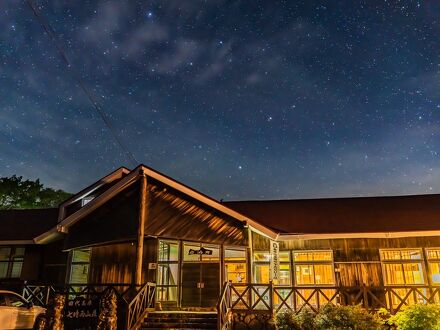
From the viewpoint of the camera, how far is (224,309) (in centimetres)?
1328

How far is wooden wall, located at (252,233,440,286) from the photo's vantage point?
17.1 metres

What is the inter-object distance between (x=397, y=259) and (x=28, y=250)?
16.8m

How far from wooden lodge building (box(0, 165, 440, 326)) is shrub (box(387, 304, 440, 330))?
4.00m

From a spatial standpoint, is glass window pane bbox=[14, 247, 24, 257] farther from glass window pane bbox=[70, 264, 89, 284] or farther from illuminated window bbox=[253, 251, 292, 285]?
illuminated window bbox=[253, 251, 292, 285]

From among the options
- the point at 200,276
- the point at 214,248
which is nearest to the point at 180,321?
the point at 200,276

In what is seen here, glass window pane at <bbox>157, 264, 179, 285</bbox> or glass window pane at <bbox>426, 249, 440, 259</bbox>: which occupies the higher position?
glass window pane at <bbox>426, 249, 440, 259</bbox>

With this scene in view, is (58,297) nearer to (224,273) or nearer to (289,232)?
(224,273)

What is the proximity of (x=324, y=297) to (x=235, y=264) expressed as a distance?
151 inches

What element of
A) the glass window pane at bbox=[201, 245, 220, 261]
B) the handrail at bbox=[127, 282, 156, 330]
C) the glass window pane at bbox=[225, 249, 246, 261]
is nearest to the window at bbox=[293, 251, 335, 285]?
the glass window pane at bbox=[225, 249, 246, 261]

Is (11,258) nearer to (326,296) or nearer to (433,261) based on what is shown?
(326,296)

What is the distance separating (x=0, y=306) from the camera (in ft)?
35.9

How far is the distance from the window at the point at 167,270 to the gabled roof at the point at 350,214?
3484 mm

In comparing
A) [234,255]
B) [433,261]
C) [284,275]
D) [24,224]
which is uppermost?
[24,224]

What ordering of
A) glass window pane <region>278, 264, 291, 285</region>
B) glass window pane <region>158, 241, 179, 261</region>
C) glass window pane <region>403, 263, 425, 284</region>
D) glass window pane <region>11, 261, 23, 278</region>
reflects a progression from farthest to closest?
1. glass window pane <region>11, 261, 23, 278</region>
2. glass window pane <region>278, 264, 291, 285</region>
3. glass window pane <region>158, 241, 179, 261</region>
4. glass window pane <region>403, 263, 425, 284</region>
